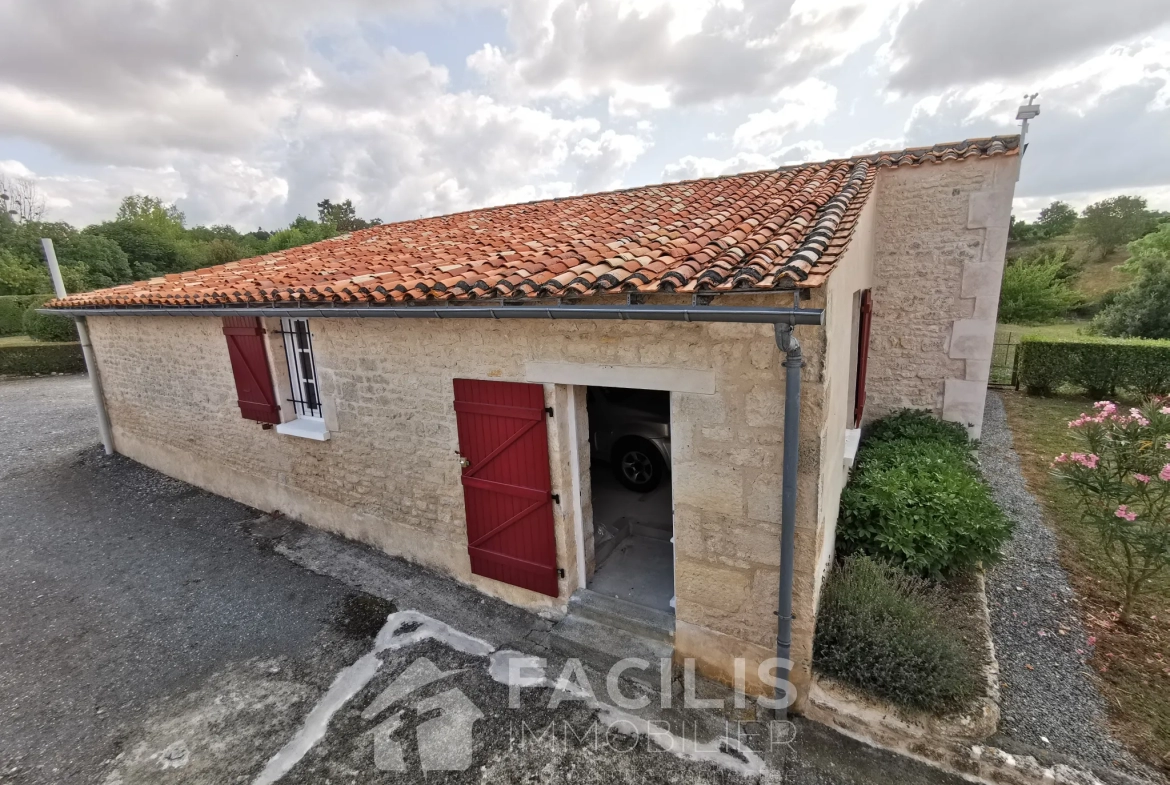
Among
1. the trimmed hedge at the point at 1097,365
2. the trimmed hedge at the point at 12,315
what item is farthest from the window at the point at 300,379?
the trimmed hedge at the point at 12,315

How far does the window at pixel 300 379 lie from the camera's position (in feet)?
20.5

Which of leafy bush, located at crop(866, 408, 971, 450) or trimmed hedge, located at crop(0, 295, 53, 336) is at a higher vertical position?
trimmed hedge, located at crop(0, 295, 53, 336)

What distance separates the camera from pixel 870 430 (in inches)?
302

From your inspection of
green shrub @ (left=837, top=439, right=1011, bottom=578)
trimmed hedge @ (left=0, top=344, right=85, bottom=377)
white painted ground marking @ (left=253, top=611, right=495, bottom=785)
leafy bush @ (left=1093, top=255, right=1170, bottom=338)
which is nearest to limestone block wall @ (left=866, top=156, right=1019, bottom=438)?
green shrub @ (left=837, top=439, right=1011, bottom=578)

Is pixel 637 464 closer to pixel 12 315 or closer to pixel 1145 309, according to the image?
pixel 1145 309

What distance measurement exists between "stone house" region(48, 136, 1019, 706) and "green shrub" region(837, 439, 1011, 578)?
423 millimetres

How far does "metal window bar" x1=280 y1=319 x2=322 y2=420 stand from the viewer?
6305 millimetres

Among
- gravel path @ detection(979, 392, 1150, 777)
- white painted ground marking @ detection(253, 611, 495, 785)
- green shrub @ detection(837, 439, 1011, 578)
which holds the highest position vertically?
green shrub @ detection(837, 439, 1011, 578)

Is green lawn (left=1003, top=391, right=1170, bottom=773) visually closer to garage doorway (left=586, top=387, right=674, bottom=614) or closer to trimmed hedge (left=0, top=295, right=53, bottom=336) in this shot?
garage doorway (left=586, top=387, right=674, bottom=614)

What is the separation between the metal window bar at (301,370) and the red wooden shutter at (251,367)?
250 millimetres

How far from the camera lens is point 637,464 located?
650cm

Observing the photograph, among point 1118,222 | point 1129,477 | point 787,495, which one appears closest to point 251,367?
point 787,495

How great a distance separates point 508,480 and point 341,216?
54695mm

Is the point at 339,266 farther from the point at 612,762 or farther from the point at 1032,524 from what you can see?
the point at 1032,524
